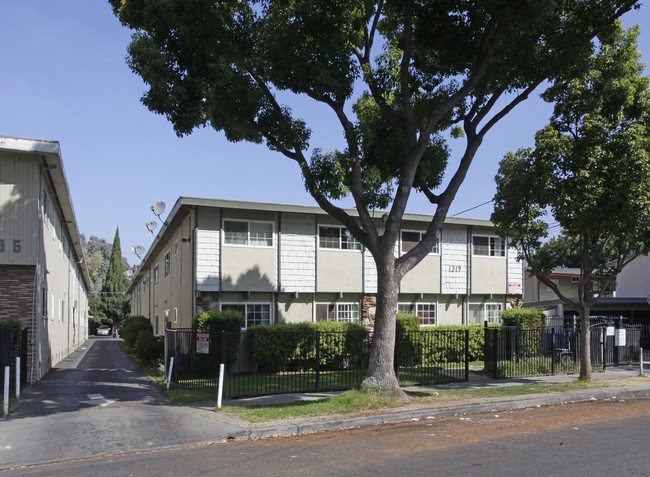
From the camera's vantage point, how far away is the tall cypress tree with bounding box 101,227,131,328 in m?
69.1

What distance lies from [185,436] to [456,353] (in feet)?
44.3

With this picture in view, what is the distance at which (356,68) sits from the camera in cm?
1242

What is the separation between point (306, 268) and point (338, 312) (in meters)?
2.12

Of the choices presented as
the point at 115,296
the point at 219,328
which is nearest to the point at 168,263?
the point at 219,328

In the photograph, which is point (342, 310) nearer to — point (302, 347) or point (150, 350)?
point (302, 347)

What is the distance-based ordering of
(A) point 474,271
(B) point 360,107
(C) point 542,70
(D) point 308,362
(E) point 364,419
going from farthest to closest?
(A) point 474,271
(D) point 308,362
(B) point 360,107
(C) point 542,70
(E) point 364,419

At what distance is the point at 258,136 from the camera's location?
42.6 feet

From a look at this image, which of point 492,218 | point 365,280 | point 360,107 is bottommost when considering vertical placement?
point 365,280

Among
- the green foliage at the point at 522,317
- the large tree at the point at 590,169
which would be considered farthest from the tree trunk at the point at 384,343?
the green foliage at the point at 522,317

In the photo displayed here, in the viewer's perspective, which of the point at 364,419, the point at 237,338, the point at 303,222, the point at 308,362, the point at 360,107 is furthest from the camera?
the point at 303,222

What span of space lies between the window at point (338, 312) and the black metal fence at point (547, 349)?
220 inches

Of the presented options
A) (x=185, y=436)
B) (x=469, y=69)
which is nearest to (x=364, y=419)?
(x=185, y=436)

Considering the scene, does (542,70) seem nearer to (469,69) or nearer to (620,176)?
(469,69)

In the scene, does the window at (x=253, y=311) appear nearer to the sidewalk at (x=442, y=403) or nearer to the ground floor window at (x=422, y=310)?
the ground floor window at (x=422, y=310)
